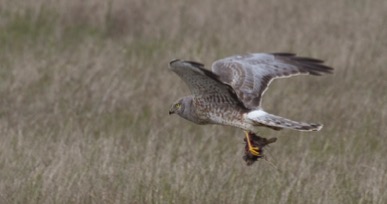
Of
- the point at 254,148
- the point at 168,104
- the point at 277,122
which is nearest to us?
the point at 277,122

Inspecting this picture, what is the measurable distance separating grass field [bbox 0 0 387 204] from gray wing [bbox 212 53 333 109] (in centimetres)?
51

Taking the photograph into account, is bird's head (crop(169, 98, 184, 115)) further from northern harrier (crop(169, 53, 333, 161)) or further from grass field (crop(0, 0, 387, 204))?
grass field (crop(0, 0, 387, 204))

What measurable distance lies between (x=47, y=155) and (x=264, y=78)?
1.64m

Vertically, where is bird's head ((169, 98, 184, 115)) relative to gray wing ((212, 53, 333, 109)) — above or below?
below

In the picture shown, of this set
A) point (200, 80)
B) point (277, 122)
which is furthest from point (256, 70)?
point (277, 122)

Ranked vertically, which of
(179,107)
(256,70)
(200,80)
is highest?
(256,70)

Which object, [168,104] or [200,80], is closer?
[200,80]

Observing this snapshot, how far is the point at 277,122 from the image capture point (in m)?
7.42

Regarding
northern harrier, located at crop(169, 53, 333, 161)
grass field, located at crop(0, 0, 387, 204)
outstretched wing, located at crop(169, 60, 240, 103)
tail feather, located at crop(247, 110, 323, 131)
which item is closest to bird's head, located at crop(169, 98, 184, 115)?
northern harrier, located at crop(169, 53, 333, 161)

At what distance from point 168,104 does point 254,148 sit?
2808 millimetres

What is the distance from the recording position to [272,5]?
1430 centimetres

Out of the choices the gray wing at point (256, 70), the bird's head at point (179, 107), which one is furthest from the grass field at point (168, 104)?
the gray wing at point (256, 70)

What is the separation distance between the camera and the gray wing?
8.21m

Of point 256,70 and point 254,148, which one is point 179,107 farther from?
point 254,148
